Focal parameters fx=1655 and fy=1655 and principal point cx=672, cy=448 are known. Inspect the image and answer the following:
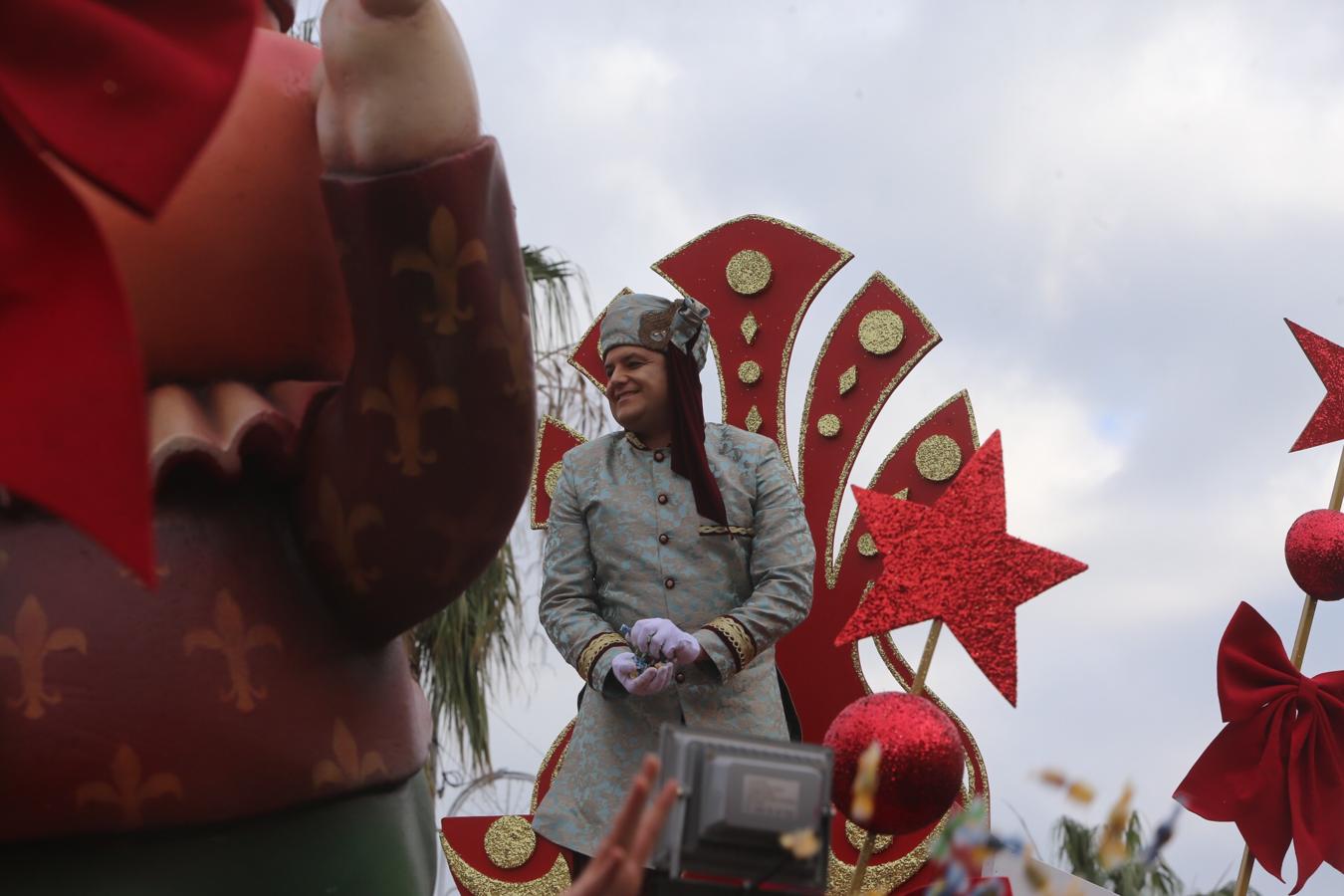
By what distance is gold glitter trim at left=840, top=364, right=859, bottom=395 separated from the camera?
140 inches

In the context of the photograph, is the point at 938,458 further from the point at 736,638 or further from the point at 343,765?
the point at 343,765

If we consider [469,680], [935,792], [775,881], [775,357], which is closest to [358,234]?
[775,881]

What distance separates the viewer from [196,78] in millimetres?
1273

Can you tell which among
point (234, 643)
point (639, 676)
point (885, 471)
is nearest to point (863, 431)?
point (885, 471)

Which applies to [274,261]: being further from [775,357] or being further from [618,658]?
[775,357]

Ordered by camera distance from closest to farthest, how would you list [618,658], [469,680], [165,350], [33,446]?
[33,446]
[165,350]
[618,658]
[469,680]

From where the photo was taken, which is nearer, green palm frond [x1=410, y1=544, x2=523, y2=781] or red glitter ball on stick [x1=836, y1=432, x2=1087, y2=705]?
red glitter ball on stick [x1=836, y1=432, x2=1087, y2=705]

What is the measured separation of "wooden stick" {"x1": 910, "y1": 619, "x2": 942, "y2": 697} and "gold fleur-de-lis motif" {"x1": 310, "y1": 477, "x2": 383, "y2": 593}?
54 centimetres

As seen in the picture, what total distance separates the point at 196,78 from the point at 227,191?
401mm

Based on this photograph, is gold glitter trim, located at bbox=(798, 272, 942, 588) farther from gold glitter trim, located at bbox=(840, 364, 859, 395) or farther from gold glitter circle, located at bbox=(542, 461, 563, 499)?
gold glitter circle, located at bbox=(542, 461, 563, 499)

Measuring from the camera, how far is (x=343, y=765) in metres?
1.62

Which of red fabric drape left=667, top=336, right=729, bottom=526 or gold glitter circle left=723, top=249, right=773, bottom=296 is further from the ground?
gold glitter circle left=723, top=249, right=773, bottom=296

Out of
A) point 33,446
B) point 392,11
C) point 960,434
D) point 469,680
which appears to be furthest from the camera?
point 469,680

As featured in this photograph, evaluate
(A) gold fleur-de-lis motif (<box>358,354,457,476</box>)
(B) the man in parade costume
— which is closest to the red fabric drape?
(B) the man in parade costume
